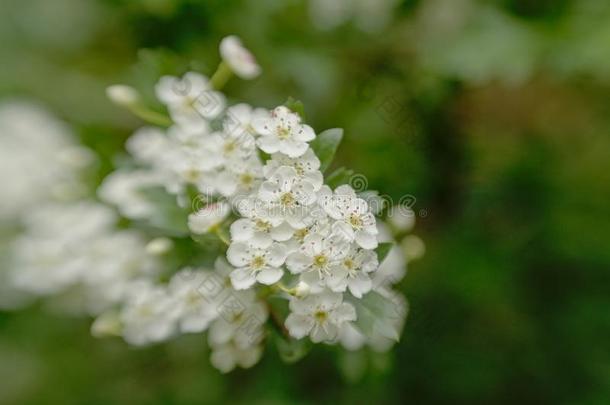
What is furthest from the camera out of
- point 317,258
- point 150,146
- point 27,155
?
point 27,155

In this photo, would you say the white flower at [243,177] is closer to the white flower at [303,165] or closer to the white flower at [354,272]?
the white flower at [303,165]

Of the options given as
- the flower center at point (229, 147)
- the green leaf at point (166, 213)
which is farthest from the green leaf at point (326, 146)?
the green leaf at point (166, 213)

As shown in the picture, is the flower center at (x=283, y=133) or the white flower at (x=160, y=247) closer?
the flower center at (x=283, y=133)

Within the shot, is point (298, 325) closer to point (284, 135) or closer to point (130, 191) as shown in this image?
point (284, 135)

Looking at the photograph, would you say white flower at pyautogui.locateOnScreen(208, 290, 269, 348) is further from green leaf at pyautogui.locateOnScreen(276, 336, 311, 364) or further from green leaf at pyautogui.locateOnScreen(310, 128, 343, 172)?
green leaf at pyautogui.locateOnScreen(310, 128, 343, 172)

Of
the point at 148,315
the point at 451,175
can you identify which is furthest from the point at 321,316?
the point at 451,175

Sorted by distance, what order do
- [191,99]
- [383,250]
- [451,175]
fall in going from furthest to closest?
→ 1. [451,175]
2. [191,99]
3. [383,250]
